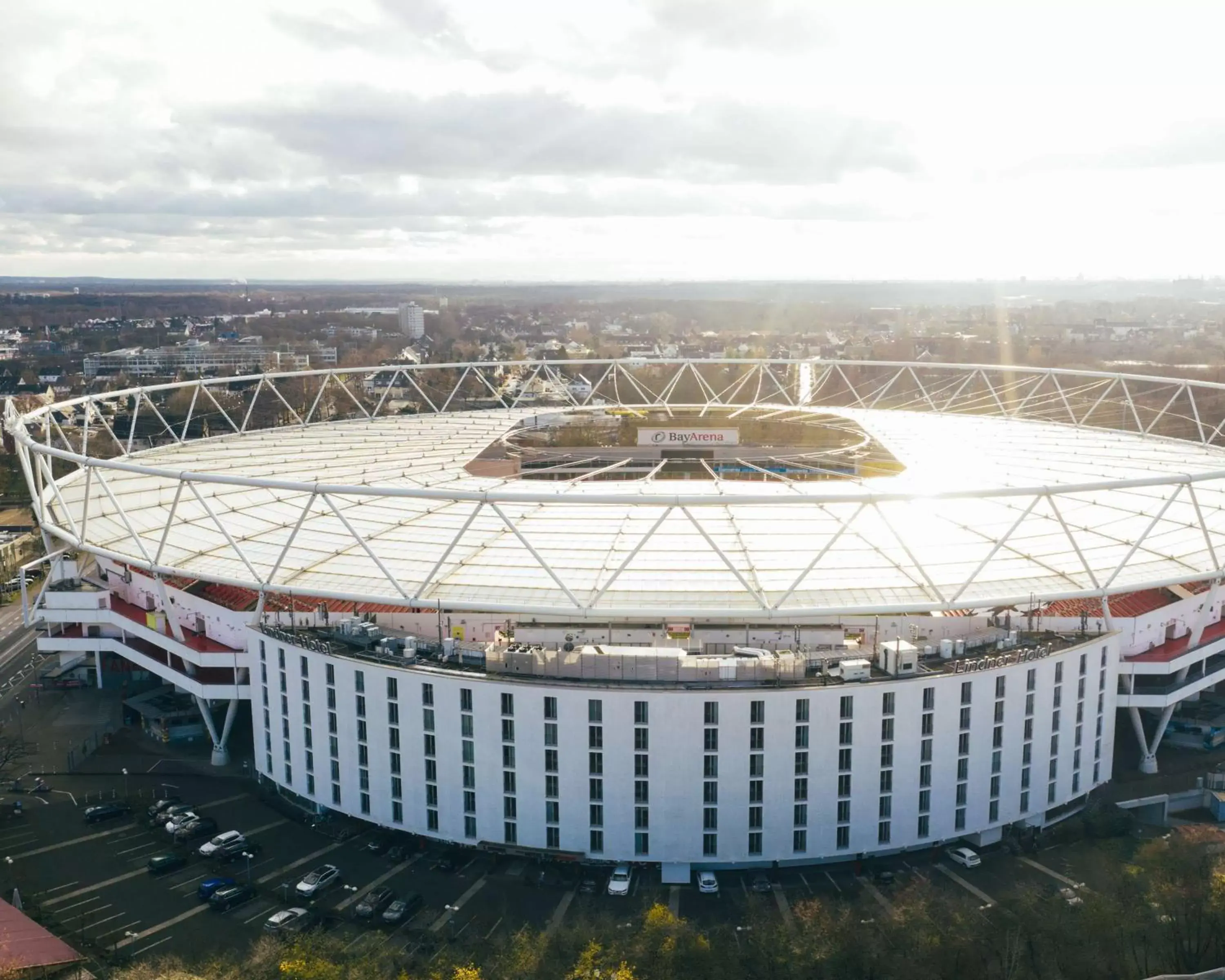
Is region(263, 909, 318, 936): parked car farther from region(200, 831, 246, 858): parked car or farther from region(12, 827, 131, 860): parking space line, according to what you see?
region(12, 827, 131, 860): parking space line

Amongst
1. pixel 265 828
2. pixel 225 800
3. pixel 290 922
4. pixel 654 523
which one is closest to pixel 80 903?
pixel 265 828

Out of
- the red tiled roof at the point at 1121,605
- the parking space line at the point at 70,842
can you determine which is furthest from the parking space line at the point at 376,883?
the red tiled roof at the point at 1121,605

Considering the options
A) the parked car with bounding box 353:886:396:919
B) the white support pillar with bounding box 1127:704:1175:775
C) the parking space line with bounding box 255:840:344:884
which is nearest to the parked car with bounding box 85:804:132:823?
the parking space line with bounding box 255:840:344:884

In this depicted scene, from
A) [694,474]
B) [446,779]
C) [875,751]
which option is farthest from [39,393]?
[875,751]

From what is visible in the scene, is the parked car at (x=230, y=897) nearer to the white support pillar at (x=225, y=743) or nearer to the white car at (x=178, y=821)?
the white car at (x=178, y=821)

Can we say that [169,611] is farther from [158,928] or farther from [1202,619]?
[1202,619]

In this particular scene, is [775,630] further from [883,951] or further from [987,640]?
[883,951]
